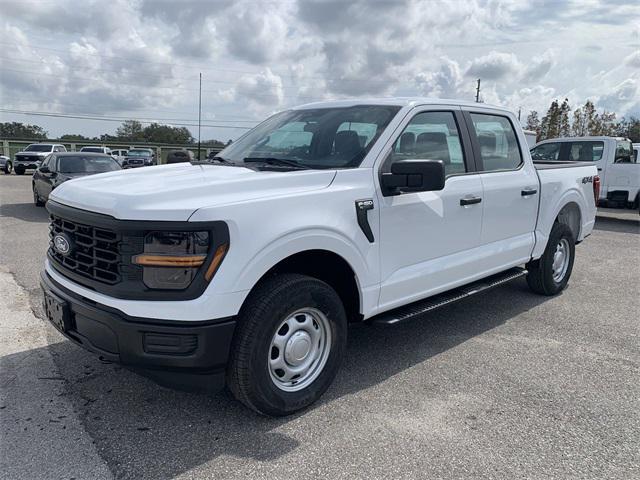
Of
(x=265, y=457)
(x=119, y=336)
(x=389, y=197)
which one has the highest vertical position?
(x=389, y=197)

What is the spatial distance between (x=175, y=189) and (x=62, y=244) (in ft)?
2.96

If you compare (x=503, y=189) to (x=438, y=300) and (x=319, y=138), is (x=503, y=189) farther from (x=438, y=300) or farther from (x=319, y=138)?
(x=319, y=138)

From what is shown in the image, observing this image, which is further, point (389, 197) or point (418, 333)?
point (418, 333)

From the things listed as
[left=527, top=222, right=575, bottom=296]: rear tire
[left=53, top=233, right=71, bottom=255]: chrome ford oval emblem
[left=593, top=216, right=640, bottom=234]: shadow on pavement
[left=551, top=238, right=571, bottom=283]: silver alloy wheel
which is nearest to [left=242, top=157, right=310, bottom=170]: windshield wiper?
Answer: [left=53, top=233, right=71, bottom=255]: chrome ford oval emblem

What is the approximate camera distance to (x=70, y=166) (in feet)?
41.0

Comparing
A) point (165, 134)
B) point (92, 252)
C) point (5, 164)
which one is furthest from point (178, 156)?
point (165, 134)

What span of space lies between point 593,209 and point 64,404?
6.00m

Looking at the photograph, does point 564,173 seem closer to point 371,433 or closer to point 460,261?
point 460,261

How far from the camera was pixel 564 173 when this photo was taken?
5703 mm

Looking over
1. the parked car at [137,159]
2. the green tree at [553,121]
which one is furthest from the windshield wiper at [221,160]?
the green tree at [553,121]

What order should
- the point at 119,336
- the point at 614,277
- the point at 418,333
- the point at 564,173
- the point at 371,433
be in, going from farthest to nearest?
the point at 614,277 < the point at 564,173 < the point at 418,333 < the point at 371,433 < the point at 119,336

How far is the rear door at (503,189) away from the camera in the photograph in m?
4.55

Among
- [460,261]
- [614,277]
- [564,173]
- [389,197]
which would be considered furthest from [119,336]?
[614,277]

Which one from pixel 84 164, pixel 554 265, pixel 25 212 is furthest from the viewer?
pixel 25 212
